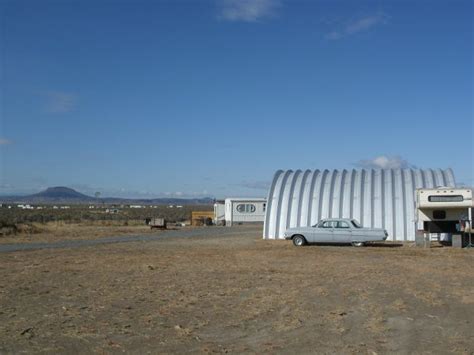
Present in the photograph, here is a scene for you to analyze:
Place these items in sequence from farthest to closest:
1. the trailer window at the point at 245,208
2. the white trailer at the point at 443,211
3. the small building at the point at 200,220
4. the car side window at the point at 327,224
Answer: the small building at the point at 200,220
the trailer window at the point at 245,208
the car side window at the point at 327,224
the white trailer at the point at 443,211

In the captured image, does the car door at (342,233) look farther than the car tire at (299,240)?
No

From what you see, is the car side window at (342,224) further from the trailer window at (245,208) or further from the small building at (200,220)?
the small building at (200,220)

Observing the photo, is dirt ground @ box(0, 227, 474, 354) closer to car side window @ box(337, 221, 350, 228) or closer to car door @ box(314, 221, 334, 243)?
car side window @ box(337, 221, 350, 228)

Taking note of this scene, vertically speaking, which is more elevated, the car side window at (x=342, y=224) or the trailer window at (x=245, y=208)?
the trailer window at (x=245, y=208)

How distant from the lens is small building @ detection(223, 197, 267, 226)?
5591cm

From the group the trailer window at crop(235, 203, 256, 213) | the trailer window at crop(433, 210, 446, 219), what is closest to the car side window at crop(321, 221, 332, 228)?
the trailer window at crop(433, 210, 446, 219)

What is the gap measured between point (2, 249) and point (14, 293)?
14.1 m

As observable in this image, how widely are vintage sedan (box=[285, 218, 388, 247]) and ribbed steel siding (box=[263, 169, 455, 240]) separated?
478 cm

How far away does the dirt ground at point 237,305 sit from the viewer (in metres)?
8.52

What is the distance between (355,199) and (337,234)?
6.44 meters

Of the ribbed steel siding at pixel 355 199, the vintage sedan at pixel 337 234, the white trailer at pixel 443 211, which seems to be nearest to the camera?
the white trailer at pixel 443 211

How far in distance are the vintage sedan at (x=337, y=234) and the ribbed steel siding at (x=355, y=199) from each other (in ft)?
15.7

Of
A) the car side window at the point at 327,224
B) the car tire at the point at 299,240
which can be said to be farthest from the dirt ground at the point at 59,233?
the car side window at the point at 327,224

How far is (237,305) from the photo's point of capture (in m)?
11.5
